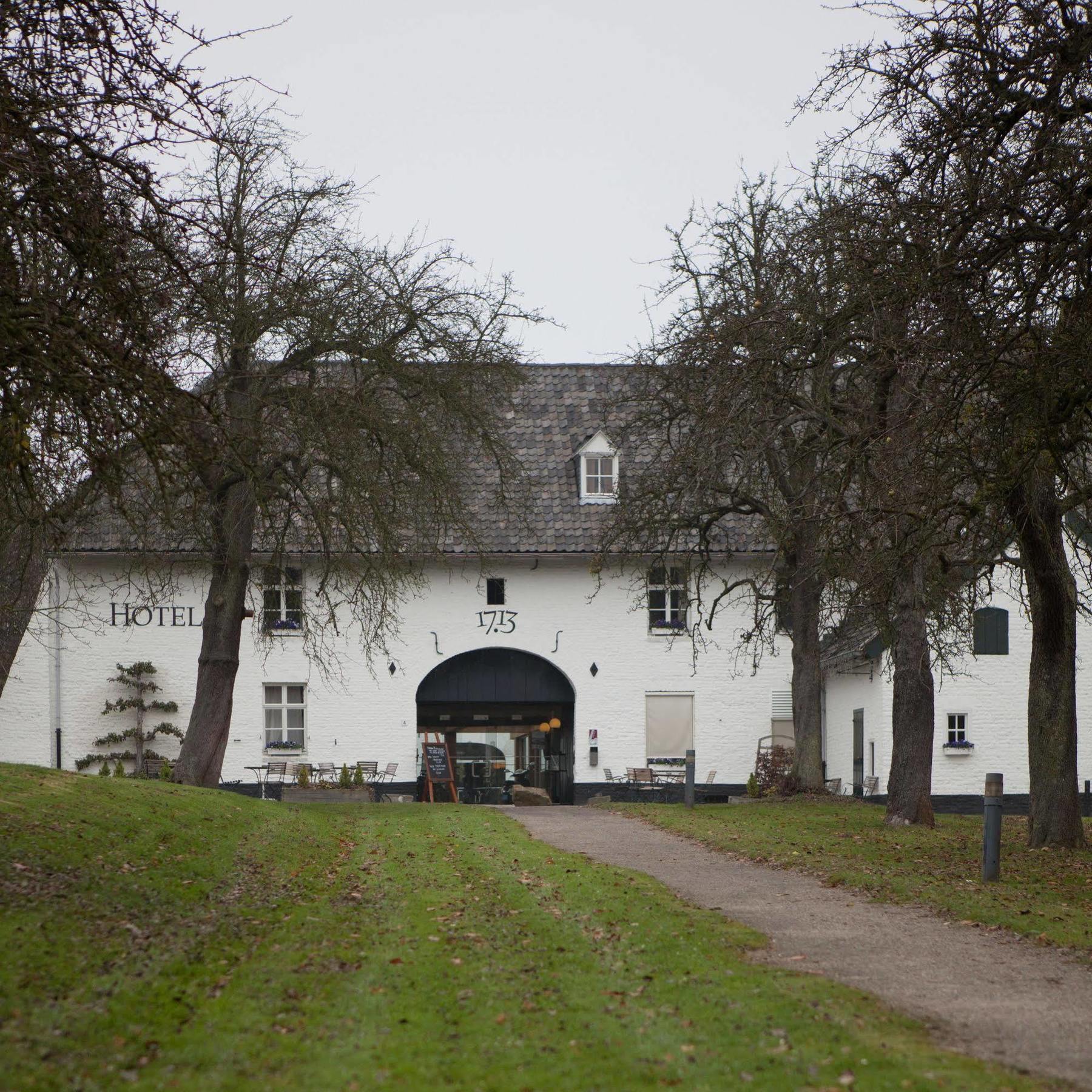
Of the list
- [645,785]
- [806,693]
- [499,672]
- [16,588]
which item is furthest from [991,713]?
[16,588]

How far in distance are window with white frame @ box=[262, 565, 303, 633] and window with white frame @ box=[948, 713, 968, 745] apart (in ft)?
50.4

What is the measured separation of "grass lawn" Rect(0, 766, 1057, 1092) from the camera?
6047 mm

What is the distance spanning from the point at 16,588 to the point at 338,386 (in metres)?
5.32

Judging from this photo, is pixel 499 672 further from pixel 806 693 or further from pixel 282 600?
pixel 806 693

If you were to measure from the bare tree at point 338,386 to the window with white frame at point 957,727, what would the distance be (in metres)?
15.9

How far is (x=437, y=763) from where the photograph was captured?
117ft

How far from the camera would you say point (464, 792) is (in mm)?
38250

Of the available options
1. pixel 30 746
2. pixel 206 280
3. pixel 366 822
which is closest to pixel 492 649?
pixel 30 746

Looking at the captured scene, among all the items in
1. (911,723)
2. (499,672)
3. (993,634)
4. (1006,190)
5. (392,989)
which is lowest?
(392,989)

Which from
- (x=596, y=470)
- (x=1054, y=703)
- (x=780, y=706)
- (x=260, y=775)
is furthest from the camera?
(x=596, y=470)

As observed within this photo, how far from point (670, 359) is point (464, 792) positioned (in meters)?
19.4

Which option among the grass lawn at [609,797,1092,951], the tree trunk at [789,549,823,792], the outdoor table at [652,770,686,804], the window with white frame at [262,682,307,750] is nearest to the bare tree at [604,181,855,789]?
the tree trunk at [789,549,823,792]

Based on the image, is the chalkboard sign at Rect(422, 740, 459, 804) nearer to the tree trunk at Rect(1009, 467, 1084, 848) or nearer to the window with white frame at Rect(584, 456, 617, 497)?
the window with white frame at Rect(584, 456, 617, 497)

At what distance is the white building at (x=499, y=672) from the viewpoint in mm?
35719
